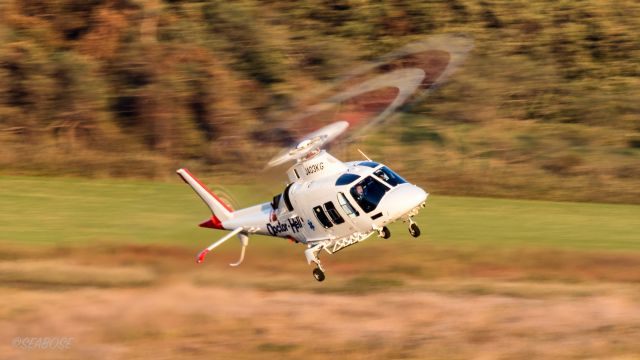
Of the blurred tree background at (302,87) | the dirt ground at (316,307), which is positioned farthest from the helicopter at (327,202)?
the blurred tree background at (302,87)

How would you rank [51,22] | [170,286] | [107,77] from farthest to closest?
[51,22], [107,77], [170,286]

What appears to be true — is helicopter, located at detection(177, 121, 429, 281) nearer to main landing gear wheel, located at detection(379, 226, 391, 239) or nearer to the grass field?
main landing gear wheel, located at detection(379, 226, 391, 239)

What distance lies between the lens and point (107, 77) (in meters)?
41.3

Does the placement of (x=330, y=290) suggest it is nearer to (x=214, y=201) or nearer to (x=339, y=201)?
(x=214, y=201)

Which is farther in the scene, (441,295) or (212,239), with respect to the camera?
(212,239)

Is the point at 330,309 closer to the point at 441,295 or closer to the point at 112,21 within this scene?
the point at 441,295

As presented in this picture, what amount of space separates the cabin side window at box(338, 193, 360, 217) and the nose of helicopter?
2.29ft

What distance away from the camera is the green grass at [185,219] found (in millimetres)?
26234

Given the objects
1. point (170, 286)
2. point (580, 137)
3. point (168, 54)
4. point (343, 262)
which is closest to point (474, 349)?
point (343, 262)

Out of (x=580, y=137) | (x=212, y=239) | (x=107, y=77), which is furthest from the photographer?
(x=107, y=77)

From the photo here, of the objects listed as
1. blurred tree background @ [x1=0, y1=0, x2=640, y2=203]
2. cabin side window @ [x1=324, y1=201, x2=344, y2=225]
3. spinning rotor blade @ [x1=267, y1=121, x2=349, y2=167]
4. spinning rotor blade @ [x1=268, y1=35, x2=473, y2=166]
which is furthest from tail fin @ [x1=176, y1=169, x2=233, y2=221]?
blurred tree background @ [x1=0, y1=0, x2=640, y2=203]

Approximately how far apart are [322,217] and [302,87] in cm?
2099

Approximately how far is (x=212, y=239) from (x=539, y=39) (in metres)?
22.9

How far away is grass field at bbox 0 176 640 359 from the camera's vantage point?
20.2 metres
